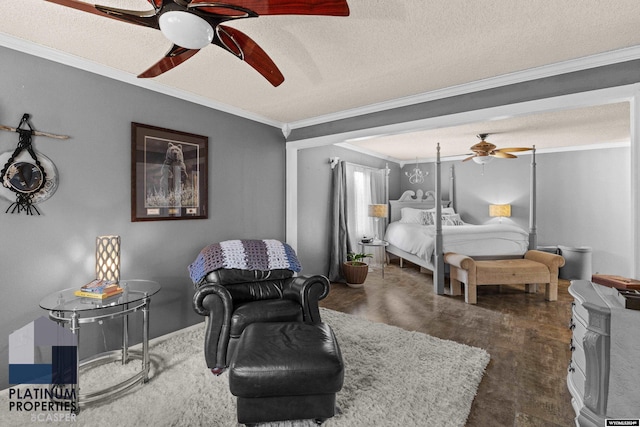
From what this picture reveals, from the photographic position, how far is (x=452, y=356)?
2555 millimetres

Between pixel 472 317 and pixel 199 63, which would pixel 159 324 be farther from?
pixel 472 317

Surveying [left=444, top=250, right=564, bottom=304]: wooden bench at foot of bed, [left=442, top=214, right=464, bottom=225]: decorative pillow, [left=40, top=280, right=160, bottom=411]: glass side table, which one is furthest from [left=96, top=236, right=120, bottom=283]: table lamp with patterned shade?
[left=442, top=214, right=464, bottom=225]: decorative pillow

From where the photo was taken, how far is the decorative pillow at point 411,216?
6.24 meters

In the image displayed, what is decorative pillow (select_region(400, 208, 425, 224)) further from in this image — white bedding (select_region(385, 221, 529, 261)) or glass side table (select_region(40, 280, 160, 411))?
glass side table (select_region(40, 280, 160, 411))

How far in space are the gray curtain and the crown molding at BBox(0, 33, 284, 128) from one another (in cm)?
212

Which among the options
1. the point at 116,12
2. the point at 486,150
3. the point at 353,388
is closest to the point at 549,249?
the point at 486,150

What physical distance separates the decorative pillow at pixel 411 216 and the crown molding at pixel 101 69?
423 centimetres

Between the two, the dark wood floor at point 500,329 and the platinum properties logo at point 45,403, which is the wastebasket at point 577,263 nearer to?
the dark wood floor at point 500,329

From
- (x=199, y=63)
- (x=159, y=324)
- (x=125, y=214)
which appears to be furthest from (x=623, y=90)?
(x=159, y=324)

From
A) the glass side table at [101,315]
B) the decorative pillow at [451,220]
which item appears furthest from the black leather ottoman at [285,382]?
the decorative pillow at [451,220]

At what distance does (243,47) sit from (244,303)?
196 centimetres

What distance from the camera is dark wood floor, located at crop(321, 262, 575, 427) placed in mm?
1936

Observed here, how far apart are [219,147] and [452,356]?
3169 millimetres

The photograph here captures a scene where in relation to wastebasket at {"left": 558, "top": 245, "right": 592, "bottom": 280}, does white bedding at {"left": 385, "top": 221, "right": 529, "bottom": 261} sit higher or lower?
higher
